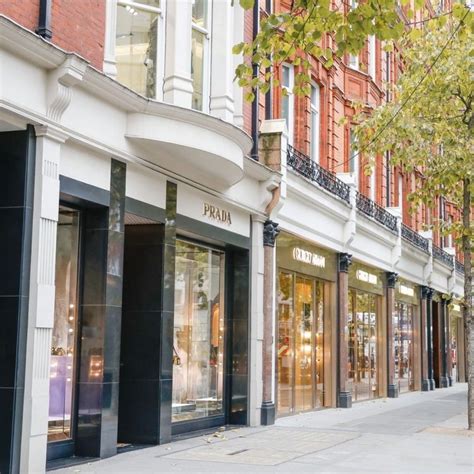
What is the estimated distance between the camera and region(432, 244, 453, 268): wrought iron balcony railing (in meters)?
31.7

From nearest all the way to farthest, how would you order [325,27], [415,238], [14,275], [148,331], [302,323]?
[14,275] < [325,27] < [148,331] < [302,323] < [415,238]

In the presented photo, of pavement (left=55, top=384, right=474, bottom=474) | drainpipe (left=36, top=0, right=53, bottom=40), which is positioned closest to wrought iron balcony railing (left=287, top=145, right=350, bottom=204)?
pavement (left=55, top=384, right=474, bottom=474)

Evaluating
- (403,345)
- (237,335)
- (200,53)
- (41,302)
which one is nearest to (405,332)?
(403,345)

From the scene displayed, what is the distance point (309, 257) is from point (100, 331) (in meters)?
8.98

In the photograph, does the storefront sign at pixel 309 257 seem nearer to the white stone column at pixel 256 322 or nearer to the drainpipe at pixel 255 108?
the white stone column at pixel 256 322

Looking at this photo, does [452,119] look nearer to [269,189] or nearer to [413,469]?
[269,189]

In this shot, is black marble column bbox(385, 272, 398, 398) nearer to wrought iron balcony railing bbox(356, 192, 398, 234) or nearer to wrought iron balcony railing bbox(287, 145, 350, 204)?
wrought iron balcony railing bbox(356, 192, 398, 234)

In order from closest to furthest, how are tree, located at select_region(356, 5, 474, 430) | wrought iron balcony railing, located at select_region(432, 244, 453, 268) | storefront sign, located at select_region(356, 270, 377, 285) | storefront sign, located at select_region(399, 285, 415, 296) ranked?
tree, located at select_region(356, 5, 474, 430)
storefront sign, located at select_region(356, 270, 377, 285)
storefront sign, located at select_region(399, 285, 415, 296)
wrought iron balcony railing, located at select_region(432, 244, 453, 268)

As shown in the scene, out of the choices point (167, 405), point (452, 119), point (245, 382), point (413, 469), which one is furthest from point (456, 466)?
point (452, 119)

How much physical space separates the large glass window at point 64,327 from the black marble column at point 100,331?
0.14 meters

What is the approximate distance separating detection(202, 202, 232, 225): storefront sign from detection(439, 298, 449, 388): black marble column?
63.7 feet

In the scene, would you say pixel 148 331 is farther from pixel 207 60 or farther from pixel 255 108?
pixel 255 108

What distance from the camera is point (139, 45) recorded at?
481 inches

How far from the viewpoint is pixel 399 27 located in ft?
29.3
